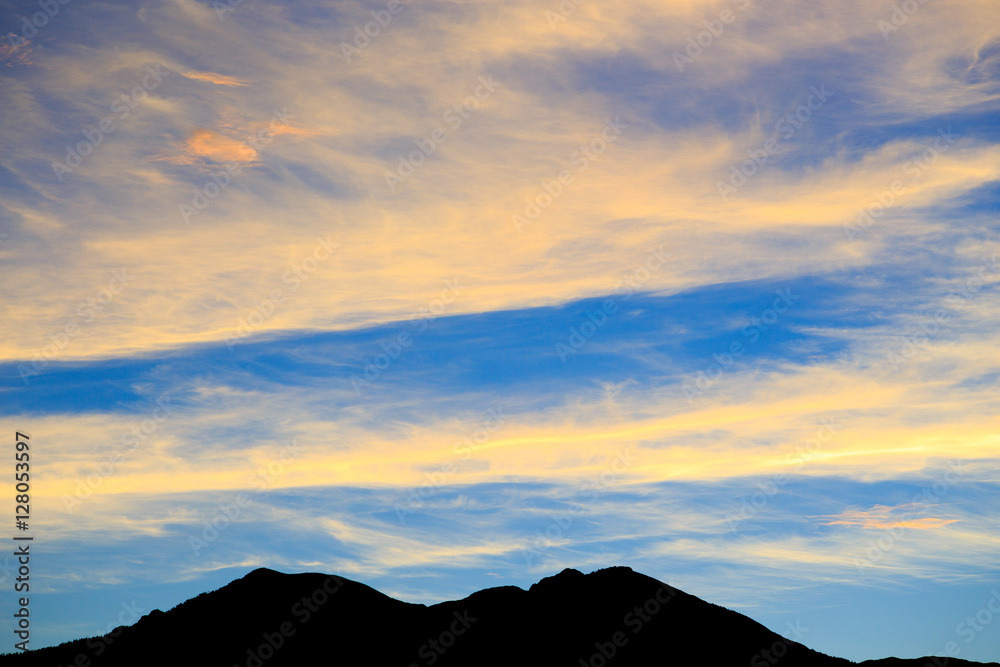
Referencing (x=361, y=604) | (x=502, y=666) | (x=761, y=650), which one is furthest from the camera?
(x=361, y=604)

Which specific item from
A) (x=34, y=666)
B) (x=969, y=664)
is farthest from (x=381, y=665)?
(x=969, y=664)

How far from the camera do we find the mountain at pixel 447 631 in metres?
81.9

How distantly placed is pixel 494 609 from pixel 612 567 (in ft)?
50.9

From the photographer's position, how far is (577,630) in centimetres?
8494

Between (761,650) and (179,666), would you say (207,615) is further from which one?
(761,650)

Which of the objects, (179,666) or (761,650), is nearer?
(179,666)

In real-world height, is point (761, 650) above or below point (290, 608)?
below

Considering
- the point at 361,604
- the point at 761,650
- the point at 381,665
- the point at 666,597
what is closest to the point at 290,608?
the point at 361,604

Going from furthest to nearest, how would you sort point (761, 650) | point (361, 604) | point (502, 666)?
point (361, 604) → point (761, 650) → point (502, 666)

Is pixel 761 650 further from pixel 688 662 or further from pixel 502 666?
pixel 502 666

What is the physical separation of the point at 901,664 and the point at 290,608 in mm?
70818

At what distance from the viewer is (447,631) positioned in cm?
8912

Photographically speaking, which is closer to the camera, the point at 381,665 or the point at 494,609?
the point at 381,665

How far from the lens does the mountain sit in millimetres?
81875
